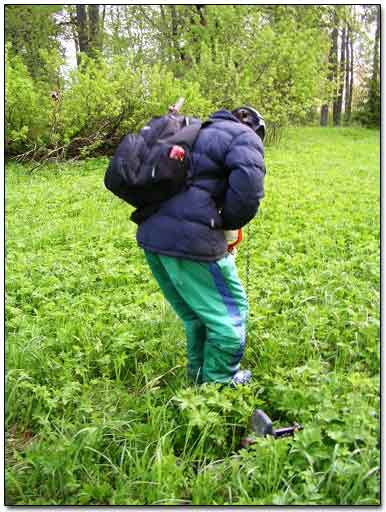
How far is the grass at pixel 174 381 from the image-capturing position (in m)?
2.30

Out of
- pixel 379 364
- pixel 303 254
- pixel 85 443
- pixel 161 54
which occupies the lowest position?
pixel 85 443

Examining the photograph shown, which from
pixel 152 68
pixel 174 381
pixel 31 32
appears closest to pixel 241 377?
pixel 174 381

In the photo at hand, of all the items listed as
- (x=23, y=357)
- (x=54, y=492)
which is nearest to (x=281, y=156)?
(x=23, y=357)

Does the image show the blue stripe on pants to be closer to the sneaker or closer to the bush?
the sneaker

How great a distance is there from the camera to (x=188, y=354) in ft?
10.2

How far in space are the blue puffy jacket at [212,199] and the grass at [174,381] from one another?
757 mm

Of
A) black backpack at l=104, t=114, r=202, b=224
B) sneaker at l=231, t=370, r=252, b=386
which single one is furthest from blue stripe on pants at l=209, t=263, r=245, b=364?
black backpack at l=104, t=114, r=202, b=224

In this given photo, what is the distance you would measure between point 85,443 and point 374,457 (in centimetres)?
135

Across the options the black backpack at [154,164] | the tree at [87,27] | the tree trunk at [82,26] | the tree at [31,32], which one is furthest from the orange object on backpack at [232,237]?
the tree trunk at [82,26]

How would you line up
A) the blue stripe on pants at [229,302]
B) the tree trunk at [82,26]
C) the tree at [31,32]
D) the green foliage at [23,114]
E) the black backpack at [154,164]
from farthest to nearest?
1. the tree trunk at [82,26]
2. the tree at [31,32]
3. the green foliage at [23,114]
4. the blue stripe on pants at [229,302]
5. the black backpack at [154,164]

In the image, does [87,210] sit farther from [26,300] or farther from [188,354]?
[188,354]

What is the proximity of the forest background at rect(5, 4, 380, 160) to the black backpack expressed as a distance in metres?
6.69

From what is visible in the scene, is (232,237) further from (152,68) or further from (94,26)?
(94,26)

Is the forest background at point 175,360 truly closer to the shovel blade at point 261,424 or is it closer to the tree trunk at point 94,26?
the shovel blade at point 261,424
